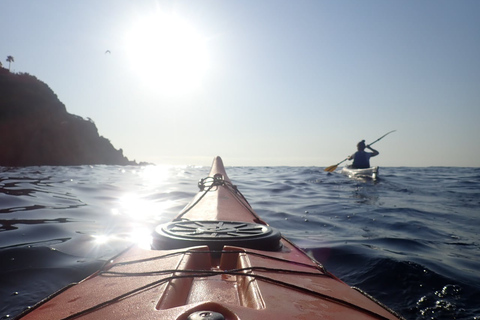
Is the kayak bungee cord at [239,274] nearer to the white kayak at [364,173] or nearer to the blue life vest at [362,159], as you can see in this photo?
the white kayak at [364,173]

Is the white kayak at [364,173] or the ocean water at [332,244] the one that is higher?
the white kayak at [364,173]

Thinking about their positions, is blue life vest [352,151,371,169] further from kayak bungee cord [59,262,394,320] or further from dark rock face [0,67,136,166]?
dark rock face [0,67,136,166]

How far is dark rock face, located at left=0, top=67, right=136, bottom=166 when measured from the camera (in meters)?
41.2

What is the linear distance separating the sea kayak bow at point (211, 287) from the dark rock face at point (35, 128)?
49.9 m

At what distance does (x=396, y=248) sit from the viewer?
389cm

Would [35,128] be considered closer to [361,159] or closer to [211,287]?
[361,159]

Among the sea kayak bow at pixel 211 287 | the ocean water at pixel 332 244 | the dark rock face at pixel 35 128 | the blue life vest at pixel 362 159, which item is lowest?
the ocean water at pixel 332 244

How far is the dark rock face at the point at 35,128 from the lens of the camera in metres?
41.2

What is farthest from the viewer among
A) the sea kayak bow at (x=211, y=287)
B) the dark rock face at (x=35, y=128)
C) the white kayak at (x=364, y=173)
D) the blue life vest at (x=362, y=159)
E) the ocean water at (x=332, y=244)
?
the dark rock face at (x=35, y=128)

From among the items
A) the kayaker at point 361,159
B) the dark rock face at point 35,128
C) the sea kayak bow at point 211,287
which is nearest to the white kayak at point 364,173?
the kayaker at point 361,159

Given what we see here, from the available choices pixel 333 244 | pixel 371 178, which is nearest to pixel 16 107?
pixel 371 178

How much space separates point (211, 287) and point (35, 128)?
53.0m

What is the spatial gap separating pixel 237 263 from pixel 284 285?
38 centimetres

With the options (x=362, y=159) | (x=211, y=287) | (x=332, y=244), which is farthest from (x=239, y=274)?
(x=362, y=159)
